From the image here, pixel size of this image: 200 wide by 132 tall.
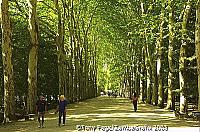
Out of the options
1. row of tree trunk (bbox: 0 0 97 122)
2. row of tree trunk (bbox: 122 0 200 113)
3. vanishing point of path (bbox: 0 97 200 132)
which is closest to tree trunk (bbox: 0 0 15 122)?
row of tree trunk (bbox: 0 0 97 122)

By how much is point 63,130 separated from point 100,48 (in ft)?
237

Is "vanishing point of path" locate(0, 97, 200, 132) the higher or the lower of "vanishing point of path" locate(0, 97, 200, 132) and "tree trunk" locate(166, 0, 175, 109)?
the lower

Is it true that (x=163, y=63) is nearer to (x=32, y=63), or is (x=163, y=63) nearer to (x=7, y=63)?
(x=32, y=63)

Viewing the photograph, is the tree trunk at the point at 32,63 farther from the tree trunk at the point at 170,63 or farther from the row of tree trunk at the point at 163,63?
the tree trunk at the point at 170,63

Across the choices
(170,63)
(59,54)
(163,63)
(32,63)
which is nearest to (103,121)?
(32,63)

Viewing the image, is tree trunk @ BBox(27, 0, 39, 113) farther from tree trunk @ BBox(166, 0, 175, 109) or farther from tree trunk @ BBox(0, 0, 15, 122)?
tree trunk @ BBox(166, 0, 175, 109)

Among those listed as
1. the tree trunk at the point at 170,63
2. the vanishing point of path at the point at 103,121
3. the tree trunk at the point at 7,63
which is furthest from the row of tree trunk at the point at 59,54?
the tree trunk at the point at 170,63

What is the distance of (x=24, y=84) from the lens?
4022 centimetres

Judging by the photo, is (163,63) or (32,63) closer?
(32,63)

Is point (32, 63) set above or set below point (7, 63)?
above

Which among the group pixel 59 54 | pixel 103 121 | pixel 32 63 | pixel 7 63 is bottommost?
pixel 103 121

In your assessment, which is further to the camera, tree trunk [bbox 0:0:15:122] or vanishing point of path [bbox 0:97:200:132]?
tree trunk [bbox 0:0:15:122]

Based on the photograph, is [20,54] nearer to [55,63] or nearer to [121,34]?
[55,63]

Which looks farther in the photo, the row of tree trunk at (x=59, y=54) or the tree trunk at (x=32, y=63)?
the tree trunk at (x=32, y=63)
